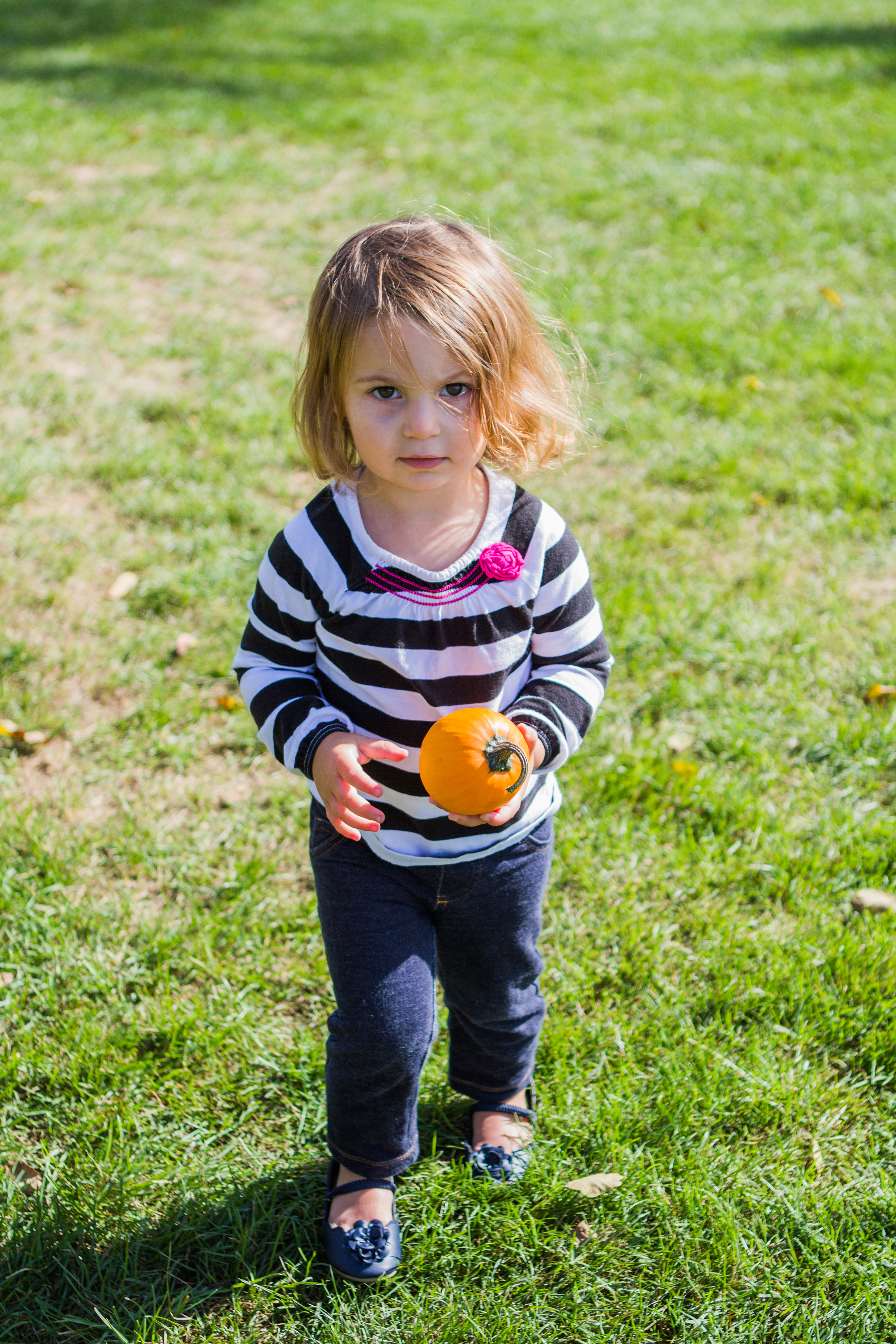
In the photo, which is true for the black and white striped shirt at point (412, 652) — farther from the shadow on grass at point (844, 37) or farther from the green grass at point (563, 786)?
the shadow on grass at point (844, 37)

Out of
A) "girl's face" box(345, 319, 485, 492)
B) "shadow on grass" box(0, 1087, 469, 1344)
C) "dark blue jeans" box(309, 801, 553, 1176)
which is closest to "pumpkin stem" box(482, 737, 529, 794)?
"dark blue jeans" box(309, 801, 553, 1176)

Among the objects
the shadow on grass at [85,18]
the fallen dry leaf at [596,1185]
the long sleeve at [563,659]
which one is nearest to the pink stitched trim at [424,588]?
the long sleeve at [563,659]

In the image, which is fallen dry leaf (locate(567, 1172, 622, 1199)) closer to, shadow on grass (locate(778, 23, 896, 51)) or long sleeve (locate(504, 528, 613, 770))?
long sleeve (locate(504, 528, 613, 770))

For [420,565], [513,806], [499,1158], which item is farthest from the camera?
[499,1158]

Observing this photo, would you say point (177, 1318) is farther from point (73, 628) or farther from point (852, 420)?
point (852, 420)

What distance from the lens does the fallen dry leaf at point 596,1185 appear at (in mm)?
1992

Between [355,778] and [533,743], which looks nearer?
[355,778]

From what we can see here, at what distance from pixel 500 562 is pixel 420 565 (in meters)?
0.13

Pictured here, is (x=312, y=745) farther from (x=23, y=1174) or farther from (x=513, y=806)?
(x=23, y=1174)

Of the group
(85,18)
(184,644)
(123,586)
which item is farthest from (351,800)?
(85,18)

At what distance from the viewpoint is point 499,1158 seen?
6.70 ft

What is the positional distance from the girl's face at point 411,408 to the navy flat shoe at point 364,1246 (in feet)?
4.02

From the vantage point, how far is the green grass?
191 cm

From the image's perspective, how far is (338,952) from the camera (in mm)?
1801
